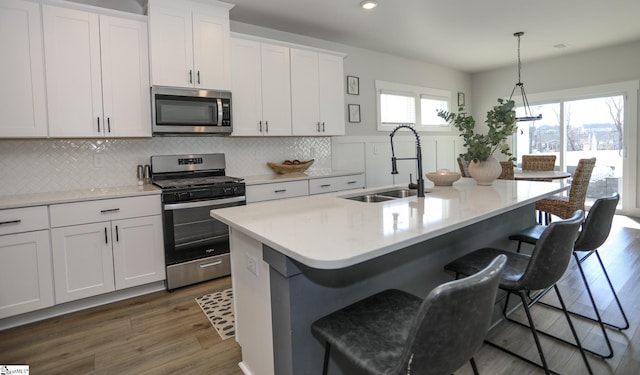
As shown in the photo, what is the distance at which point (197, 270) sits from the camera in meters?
3.10

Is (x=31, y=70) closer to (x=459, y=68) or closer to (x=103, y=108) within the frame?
(x=103, y=108)

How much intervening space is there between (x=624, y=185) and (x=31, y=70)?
749 cm

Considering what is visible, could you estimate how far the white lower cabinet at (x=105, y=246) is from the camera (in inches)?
101

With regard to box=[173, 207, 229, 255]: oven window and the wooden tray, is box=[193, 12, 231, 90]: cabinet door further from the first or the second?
box=[173, 207, 229, 255]: oven window

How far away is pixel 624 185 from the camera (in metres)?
5.50

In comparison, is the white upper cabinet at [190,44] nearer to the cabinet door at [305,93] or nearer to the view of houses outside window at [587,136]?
the cabinet door at [305,93]

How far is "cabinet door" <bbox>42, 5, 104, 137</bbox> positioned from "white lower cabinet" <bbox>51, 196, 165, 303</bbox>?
66 centimetres

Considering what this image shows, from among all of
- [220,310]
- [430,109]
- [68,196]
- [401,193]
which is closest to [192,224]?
[220,310]

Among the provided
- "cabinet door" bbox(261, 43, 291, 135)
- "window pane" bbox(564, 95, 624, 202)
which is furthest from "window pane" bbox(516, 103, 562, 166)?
"cabinet door" bbox(261, 43, 291, 135)

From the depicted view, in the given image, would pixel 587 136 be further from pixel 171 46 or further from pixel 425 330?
pixel 425 330

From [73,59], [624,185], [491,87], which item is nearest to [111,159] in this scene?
[73,59]

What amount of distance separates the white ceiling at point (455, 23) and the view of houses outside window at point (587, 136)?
96 cm

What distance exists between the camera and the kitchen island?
1.29 metres

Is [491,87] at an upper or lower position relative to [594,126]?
upper
